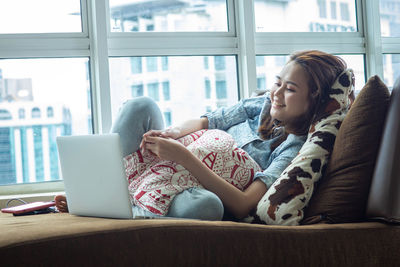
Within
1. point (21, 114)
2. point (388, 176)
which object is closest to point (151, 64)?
point (21, 114)

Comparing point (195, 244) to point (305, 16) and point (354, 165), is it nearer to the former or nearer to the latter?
point (354, 165)

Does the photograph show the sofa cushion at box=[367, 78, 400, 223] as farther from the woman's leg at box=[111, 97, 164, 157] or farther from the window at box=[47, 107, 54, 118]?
the window at box=[47, 107, 54, 118]

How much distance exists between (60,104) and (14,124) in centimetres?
26

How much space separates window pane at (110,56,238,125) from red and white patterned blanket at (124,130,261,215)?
1086mm

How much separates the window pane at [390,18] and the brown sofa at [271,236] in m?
2.03

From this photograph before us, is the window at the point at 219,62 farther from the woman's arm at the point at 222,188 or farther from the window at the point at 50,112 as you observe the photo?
the woman's arm at the point at 222,188

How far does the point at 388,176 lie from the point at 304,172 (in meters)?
0.23

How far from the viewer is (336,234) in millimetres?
1229

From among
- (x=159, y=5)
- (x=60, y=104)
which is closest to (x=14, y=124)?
(x=60, y=104)

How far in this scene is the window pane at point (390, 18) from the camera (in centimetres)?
317

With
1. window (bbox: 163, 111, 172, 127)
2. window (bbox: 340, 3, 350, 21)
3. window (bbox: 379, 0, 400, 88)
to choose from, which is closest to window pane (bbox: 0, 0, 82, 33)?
window (bbox: 163, 111, 172, 127)

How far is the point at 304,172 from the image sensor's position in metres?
1.37

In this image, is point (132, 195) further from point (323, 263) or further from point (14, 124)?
point (14, 124)

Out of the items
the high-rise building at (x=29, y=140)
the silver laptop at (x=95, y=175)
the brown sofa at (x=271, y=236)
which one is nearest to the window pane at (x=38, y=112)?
the high-rise building at (x=29, y=140)
